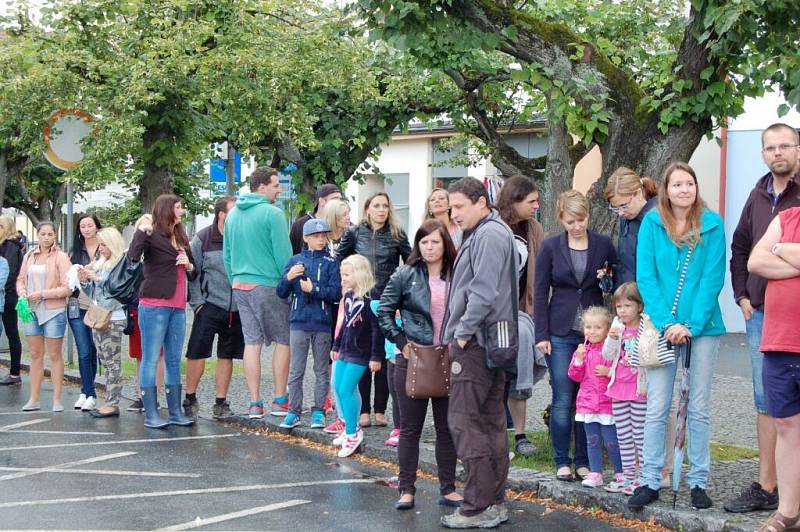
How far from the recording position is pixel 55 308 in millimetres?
11711

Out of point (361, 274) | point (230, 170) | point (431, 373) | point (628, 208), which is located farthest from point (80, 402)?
point (230, 170)

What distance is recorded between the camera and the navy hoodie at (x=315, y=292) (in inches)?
394

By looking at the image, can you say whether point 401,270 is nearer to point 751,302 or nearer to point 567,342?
point 567,342

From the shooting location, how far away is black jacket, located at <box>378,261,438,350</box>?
739 cm

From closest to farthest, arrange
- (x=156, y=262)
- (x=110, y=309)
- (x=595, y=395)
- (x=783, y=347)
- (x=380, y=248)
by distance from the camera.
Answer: (x=783, y=347), (x=595, y=395), (x=380, y=248), (x=156, y=262), (x=110, y=309)

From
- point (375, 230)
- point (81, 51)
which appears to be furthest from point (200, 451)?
point (81, 51)

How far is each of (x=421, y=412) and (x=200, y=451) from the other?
2.81 metres

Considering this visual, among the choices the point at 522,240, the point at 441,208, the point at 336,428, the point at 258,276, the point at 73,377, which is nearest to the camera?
the point at 522,240

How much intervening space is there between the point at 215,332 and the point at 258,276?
846 mm

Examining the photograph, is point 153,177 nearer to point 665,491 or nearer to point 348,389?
point 348,389

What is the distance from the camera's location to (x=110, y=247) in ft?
36.9

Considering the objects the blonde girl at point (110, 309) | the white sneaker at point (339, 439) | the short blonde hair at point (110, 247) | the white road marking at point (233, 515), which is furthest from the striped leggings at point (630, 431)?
the short blonde hair at point (110, 247)

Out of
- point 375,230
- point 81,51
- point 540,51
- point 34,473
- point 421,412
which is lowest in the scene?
point 34,473

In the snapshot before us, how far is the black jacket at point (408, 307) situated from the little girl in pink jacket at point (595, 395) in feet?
3.49
